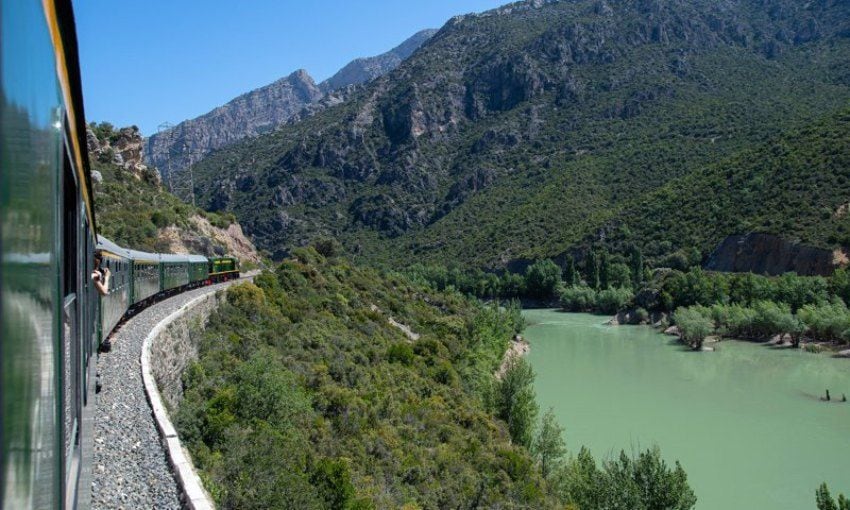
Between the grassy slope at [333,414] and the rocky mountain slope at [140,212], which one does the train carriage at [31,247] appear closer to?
the grassy slope at [333,414]

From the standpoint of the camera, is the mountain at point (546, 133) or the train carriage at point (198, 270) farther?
the mountain at point (546, 133)

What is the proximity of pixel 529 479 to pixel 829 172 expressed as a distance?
6226 centimetres

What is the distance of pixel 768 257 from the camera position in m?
63.2

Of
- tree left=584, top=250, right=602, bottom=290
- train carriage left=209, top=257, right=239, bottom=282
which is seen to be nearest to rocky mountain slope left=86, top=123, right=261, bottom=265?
train carriage left=209, top=257, right=239, bottom=282

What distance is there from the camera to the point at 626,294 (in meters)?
66.9

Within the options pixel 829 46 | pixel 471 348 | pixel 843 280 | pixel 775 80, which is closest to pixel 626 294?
pixel 843 280

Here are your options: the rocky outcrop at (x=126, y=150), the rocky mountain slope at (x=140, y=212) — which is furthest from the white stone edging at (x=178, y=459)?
the rocky outcrop at (x=126, y=150)

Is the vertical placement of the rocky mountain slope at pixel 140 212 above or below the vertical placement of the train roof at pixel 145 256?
above

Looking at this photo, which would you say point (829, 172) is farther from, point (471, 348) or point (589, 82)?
point (589, 82)

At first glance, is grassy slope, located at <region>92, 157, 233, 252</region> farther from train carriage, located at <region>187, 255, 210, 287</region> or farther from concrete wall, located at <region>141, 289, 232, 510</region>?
concrete wall, located at <region>141, 289, 232, 510</region>

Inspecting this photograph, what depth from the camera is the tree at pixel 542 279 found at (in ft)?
250

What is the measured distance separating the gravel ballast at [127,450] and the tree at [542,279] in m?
67.1

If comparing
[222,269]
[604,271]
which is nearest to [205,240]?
[222,269]

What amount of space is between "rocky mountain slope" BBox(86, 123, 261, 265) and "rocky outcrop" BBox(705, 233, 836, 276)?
155 feet
